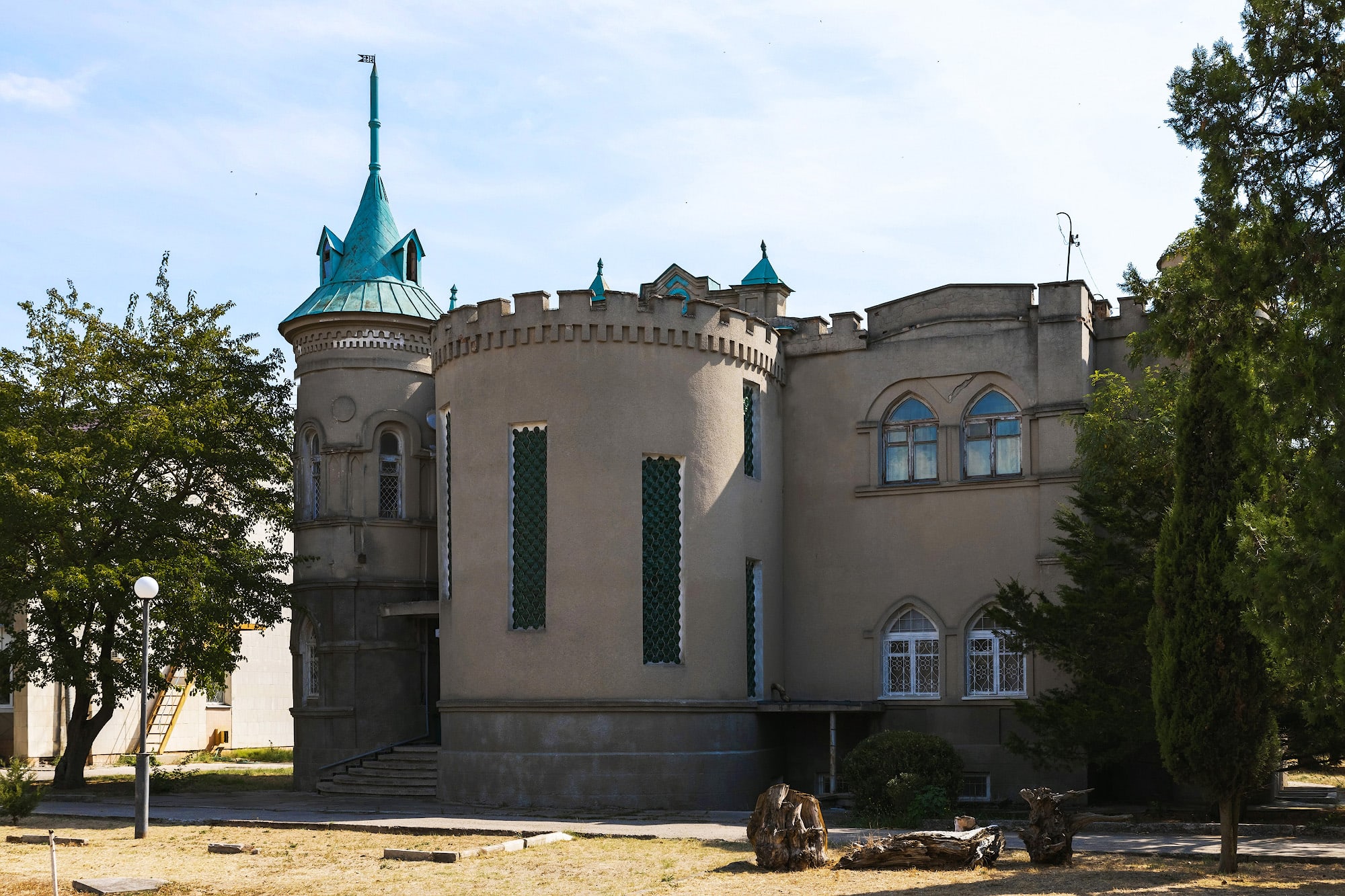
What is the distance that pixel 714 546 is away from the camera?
2356 centimetres

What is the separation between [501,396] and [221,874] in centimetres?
1001

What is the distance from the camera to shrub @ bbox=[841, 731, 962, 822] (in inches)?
829

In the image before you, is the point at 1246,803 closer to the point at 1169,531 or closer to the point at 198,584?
the point at 1169,531

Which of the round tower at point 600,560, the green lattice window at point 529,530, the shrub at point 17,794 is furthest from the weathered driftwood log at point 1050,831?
the shrub at point 17,794

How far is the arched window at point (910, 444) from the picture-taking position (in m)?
25.2

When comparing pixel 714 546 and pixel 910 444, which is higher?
pixel 910 444

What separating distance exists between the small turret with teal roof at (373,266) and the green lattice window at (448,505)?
4.83m

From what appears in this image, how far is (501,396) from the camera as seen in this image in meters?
23.6

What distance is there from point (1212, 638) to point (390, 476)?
58.4 ft

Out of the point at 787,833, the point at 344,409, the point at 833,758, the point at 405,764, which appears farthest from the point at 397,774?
the point at 787,833

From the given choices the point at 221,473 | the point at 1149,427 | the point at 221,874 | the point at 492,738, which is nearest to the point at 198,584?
the point at 221,473

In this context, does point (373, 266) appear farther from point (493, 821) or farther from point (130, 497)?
point (493, 821)

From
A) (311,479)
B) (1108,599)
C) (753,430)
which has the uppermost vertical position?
(753,430)

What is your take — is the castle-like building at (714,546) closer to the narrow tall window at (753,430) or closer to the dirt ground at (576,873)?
the narrow tall window at (753,430)
